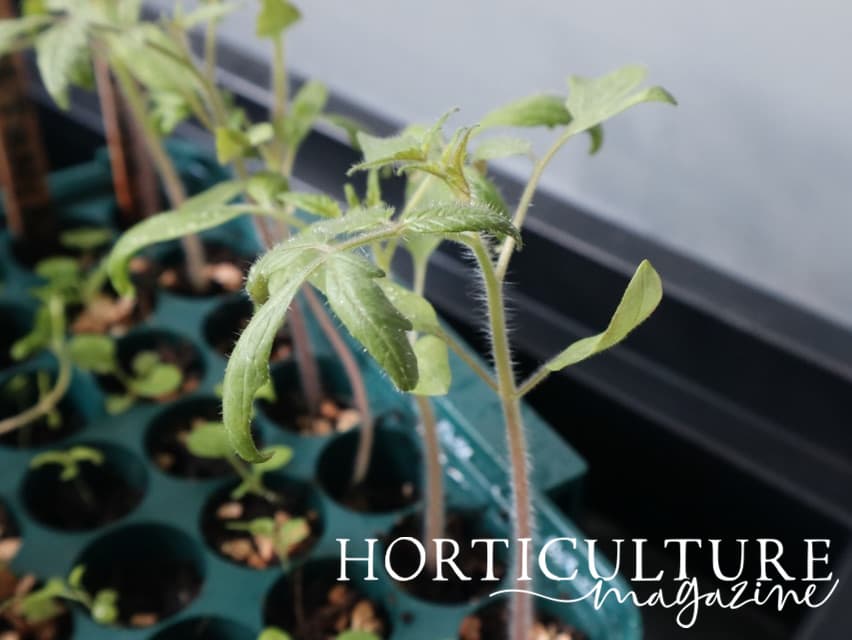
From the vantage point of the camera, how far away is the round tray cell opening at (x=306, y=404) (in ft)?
2.60

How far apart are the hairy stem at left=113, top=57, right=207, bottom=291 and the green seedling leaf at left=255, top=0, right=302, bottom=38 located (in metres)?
0.14

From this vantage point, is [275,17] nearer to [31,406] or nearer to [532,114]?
[532,114]

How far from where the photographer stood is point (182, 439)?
2.62ft

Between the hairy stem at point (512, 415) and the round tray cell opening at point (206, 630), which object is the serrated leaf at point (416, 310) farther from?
the round tray cell opening at point (206, 630)

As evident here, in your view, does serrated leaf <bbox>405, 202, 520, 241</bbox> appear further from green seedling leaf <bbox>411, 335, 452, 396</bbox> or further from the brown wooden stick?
the brown wooden stick

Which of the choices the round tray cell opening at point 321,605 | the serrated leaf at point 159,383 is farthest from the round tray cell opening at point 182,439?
the round tray cell opening at point 321,605

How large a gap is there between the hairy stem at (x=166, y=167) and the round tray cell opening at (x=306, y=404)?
147mm

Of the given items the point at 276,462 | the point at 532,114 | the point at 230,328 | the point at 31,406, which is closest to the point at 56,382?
the point at 31,406

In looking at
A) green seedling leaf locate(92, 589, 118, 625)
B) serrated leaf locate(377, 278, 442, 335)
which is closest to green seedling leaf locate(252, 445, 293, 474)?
green seedling leaf locate(92, 589, 118, 625)

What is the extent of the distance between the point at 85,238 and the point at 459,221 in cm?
66

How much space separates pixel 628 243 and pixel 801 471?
0.77 ft

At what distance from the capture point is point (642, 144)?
30.6 inches

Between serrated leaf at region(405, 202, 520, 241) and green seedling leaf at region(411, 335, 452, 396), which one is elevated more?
serrated leaf at region(405, 202, 520, 241)

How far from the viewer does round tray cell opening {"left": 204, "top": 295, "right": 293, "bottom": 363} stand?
2.83ft
